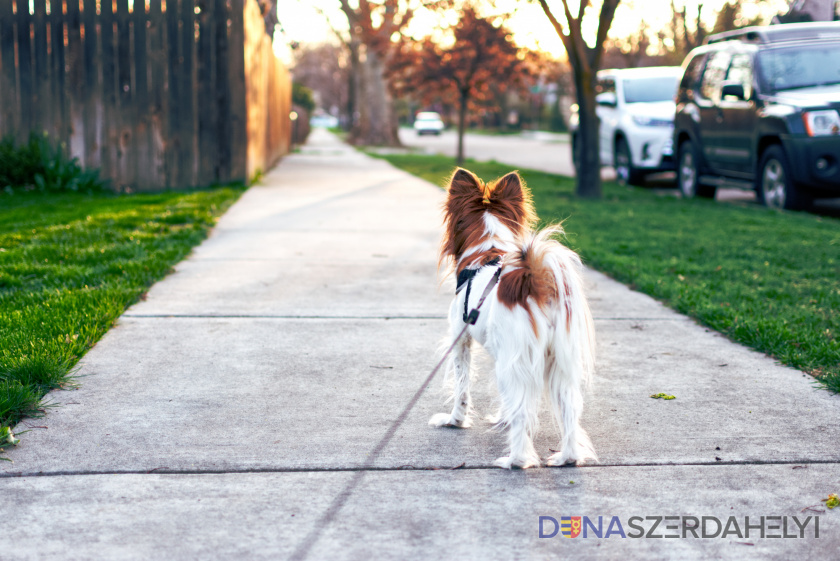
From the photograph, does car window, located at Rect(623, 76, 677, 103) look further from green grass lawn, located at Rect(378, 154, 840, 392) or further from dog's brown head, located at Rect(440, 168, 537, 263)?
dog's brown head, located at Rect(440, 168, 537, 263)

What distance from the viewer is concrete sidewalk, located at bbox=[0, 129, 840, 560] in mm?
2506

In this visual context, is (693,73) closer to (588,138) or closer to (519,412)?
(588,138)

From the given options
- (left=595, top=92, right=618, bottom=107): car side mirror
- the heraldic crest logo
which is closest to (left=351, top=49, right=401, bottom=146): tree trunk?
(left=595, top=92, right=618, bottom=107): car side mirror

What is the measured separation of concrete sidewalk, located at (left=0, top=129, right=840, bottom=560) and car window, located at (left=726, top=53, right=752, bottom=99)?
625cm

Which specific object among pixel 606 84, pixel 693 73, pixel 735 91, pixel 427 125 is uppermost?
pixel 427 125

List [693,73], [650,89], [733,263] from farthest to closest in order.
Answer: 1. [650,89]
2. [693,73]
3. [733,263]

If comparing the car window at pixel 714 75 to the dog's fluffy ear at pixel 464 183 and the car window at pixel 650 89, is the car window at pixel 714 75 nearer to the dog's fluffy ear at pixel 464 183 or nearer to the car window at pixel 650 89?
the car window at pixel 650 89

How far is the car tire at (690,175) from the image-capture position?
12.3 meters

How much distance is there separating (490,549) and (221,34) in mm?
10879

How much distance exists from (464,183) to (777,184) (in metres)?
8.37

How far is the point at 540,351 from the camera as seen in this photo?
2898mm

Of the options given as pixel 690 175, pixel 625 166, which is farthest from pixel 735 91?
pixel 625 166

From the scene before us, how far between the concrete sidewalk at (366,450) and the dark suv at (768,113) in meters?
5.01

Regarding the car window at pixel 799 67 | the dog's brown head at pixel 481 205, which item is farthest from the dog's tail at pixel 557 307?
the car window at pixel 799 67
